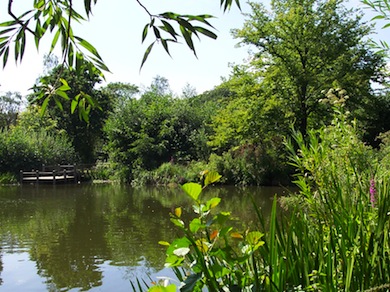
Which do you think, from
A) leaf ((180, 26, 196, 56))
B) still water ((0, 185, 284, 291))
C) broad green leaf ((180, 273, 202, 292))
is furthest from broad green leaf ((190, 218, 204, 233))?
still water ((0, 185, 284, 291))

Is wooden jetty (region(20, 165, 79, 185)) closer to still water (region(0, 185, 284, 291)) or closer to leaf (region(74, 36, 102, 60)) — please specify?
still water (region(0, 185, 284, 291))

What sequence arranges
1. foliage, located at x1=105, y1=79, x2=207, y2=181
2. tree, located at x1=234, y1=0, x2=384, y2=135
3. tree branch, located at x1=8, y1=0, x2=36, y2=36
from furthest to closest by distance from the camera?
foliage, located at x1=105, y1=79, x2=207, y2=181, tree, located at x1=234, y1=0, x2=384, y2=135, tree branch, located at x1=8, y1=0, x2=36, y2=36

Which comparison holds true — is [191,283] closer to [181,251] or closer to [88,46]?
[181,251]

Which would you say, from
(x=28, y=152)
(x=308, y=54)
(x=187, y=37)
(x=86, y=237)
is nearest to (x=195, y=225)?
(x=187, y=37)

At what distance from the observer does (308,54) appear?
16344mm

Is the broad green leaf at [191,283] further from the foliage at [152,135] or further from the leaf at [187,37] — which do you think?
the foliage at [152,135]

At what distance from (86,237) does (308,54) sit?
11.2 m

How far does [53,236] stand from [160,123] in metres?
15.7

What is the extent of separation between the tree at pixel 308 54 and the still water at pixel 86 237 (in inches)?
159

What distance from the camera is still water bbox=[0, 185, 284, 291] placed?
22.4 feet

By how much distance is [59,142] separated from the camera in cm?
2675

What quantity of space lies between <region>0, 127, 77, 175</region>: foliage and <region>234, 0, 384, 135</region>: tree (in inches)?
576

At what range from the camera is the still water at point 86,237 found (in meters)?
6.83

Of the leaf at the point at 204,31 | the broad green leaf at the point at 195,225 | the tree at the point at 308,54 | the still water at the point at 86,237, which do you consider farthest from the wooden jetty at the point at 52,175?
the leaf at the point at 204,31
